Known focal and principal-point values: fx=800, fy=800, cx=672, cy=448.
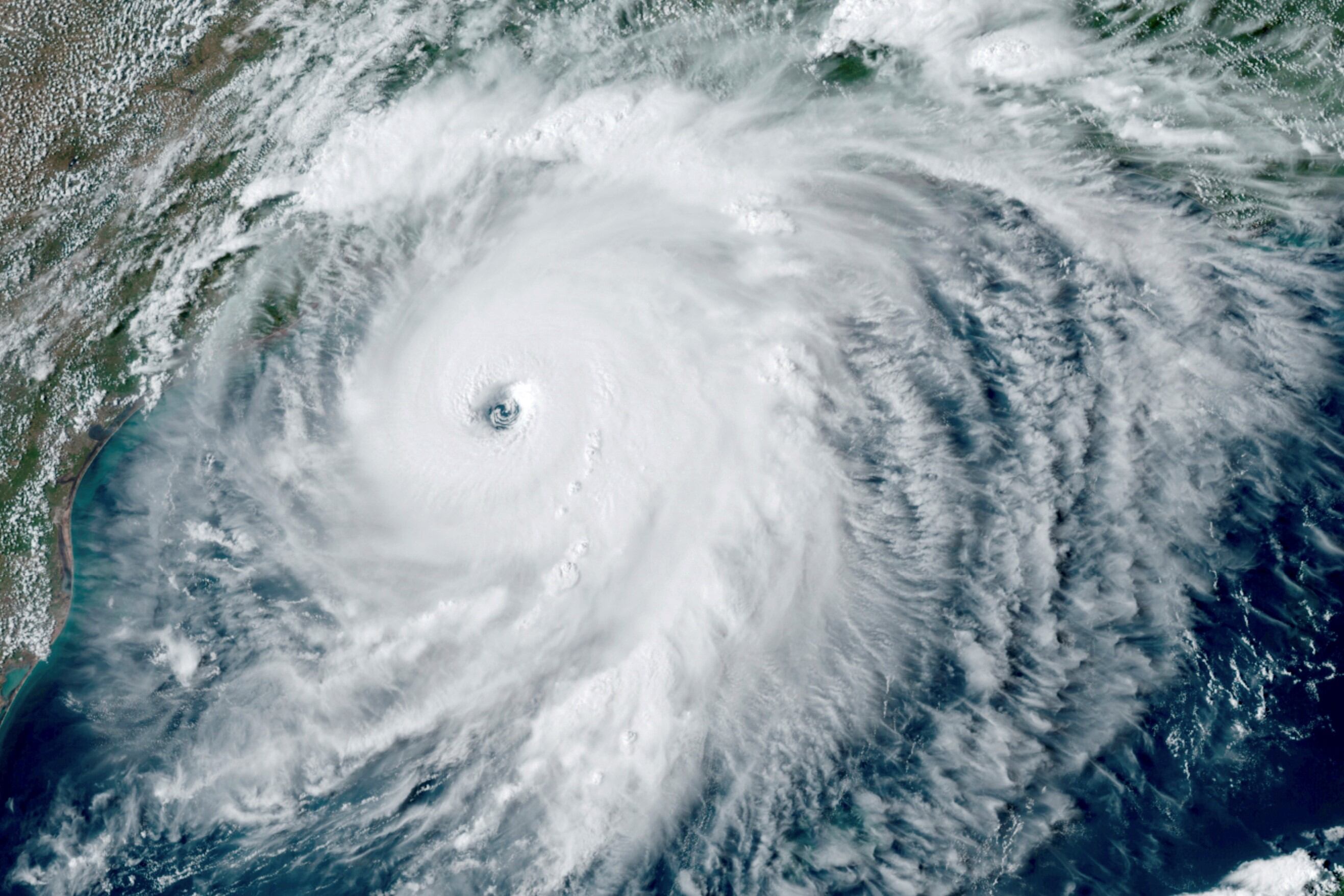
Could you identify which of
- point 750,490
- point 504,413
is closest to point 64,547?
point 504,413

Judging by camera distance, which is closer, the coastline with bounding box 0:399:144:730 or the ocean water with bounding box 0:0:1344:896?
the ocean water with bounding box 0:0:1344:896

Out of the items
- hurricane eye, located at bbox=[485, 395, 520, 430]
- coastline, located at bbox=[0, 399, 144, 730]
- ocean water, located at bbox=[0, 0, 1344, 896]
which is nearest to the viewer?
ocean water, located at bbox=[0, 0, 1344, 896]

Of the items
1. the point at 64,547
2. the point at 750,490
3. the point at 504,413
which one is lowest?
the point at 750,490

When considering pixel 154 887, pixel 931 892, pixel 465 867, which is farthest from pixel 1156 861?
pixel 154 887

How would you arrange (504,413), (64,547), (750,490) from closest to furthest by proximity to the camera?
(750,490) < (504,413) < (64,547)

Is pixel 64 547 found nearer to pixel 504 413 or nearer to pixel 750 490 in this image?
pixel 504 413

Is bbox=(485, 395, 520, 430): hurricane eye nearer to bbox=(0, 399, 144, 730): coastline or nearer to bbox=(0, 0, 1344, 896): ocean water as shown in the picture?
bbox=(0, 0, 1344, 896): ocean water

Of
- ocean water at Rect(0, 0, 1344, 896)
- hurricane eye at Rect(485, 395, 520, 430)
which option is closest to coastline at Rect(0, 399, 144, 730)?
ocean water at Rect(0, 0, 1344, 896)

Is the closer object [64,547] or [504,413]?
[504,413]

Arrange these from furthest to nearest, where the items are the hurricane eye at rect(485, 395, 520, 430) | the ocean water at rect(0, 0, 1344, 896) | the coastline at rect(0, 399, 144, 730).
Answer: the coastline at rect(0, 399, 144, 730) < the hurricane eye at rect(485, 395, 520, 430) < the ocean water at rect(0, 0, 1344, 896)
